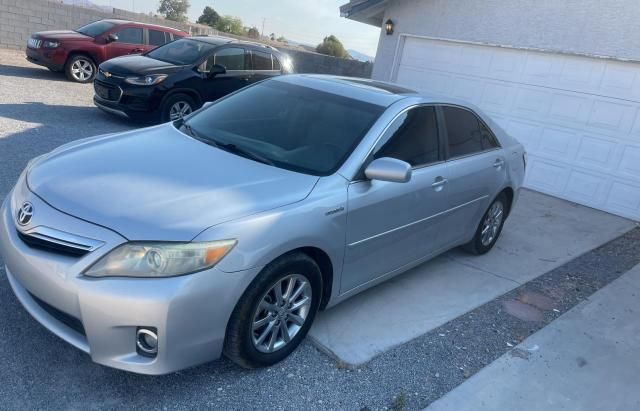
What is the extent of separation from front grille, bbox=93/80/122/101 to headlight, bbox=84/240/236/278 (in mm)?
6376

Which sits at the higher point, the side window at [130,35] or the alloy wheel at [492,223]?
the side window at [130,35]

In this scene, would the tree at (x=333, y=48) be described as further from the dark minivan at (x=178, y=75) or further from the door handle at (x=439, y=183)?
the door handle at (x=439, y=183)

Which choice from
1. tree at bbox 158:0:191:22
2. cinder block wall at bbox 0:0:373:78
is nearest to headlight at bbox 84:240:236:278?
cinder block wall at bbox 0:0:373:78

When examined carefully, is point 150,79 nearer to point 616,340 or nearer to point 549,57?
point 549,57

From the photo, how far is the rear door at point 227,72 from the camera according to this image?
8781 millimetres

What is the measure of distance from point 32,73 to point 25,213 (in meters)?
10.5

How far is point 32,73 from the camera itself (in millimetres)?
11500

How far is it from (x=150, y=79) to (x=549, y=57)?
6.46 meters

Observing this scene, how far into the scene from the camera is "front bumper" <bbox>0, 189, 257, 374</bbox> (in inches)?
93.2

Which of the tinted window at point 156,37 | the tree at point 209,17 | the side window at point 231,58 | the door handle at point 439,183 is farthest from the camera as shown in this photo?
the tree at point 209,17

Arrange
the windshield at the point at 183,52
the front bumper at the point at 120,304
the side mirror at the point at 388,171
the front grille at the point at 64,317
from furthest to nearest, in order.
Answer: the windshield at the point at 183,52 < the side mirror at the point at 388,171 < the front grille at the point at 64,317 < the front bumper at the point at 120,304

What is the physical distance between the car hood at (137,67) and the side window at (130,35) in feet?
11.8

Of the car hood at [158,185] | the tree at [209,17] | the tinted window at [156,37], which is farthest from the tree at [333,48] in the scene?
the car hood at [158,185]

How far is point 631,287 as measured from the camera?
514 cm
